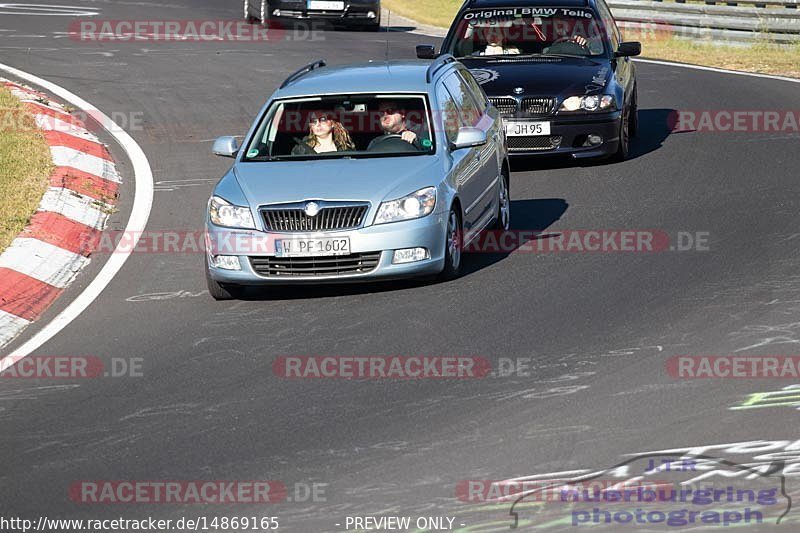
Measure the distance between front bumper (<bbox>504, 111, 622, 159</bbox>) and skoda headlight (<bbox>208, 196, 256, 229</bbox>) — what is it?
544cm

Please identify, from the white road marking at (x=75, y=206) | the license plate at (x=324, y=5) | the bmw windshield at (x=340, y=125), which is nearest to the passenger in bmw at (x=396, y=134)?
the bmw windshield at (x=340, y=125)

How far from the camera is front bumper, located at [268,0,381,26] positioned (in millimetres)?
30416

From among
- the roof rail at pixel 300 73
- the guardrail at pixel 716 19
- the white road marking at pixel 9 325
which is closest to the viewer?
the white road marking at pixel 9 325

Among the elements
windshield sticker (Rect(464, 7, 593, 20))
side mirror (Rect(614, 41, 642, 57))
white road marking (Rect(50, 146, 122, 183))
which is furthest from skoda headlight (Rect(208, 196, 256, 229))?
windshield sticker (Rect(464, 7, 593, 20))

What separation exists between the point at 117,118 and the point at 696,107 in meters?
7.50

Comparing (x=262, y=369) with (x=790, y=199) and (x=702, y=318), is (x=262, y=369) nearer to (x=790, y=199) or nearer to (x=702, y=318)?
(x=702, y=318)

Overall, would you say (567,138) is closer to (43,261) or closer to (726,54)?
(43,261)

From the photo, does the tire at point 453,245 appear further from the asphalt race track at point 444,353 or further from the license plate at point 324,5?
the license plate at point 324,5

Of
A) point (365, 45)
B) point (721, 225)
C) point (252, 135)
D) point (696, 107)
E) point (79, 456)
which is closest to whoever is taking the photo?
point (79, 456)

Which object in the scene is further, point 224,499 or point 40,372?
point 40,372

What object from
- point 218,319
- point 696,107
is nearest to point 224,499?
point 218,319

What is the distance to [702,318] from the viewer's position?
9883mm

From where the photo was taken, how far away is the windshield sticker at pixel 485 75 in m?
16.1

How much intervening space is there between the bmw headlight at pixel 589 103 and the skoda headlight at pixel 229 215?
18.7ft
